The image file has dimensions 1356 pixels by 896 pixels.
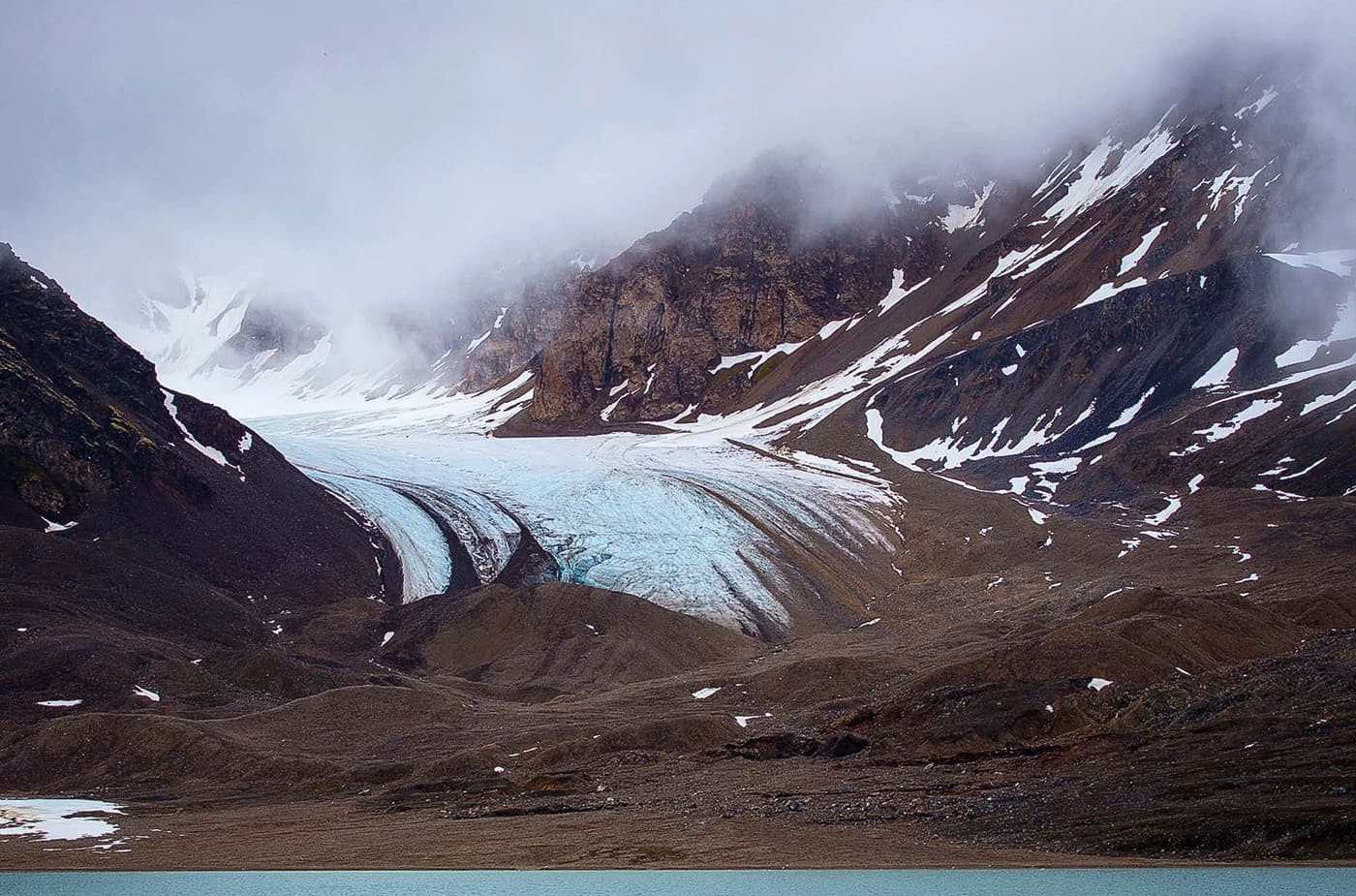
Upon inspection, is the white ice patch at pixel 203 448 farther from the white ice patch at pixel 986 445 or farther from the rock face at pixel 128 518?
the white ice patch at pixel 986 445

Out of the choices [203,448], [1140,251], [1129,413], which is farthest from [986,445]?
[203,448]

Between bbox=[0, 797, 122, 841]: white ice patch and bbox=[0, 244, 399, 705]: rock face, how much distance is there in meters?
16.8

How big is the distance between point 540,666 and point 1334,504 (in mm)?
62259

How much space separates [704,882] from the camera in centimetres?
3234

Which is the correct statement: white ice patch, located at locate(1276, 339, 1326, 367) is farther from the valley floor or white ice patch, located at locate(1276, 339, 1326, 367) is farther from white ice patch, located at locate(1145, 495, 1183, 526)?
the valley floor

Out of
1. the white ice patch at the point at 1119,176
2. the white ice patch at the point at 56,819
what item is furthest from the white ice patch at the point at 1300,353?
the white ice patch at the point at 56,819

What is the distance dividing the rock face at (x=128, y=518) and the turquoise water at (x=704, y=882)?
34.9 m

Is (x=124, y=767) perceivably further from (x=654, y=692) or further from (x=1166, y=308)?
(x=1166, y=308)

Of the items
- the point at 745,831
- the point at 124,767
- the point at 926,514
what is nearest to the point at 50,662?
the point at 124,767

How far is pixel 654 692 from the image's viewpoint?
2857 inches

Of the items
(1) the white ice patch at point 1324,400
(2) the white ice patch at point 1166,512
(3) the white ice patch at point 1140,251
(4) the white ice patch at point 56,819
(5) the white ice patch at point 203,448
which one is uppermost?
(3) the white ice patch at point 1140,251

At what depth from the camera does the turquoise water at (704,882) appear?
28.4m

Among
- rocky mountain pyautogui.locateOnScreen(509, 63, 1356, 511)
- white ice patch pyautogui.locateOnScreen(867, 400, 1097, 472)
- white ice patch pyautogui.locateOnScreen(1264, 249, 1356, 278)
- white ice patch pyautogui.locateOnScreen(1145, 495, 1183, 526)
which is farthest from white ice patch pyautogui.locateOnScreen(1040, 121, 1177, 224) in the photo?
white ice patch pyautogui.locateOnScreen(1145, 495, 1183, 526)

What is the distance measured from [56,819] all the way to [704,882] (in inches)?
1078
